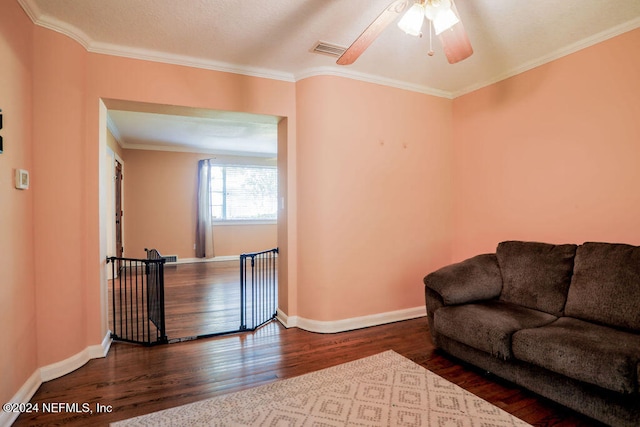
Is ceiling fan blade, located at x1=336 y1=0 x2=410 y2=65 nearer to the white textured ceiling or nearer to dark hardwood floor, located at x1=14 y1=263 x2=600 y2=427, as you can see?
the white textured ceiling

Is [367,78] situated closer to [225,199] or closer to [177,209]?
[225,199]

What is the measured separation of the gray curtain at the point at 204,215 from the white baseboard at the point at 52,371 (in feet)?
14.9

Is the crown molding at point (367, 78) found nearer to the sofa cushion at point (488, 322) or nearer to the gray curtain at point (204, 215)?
the sofa cushion at point (488, 322)

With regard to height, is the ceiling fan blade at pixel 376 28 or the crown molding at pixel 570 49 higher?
the crown molding at pixel 570 49

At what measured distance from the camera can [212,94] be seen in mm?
3129

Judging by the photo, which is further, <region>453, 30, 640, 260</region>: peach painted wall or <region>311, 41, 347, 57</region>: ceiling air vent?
<region>311, 41, 347, 57</region>: ceiling air vent

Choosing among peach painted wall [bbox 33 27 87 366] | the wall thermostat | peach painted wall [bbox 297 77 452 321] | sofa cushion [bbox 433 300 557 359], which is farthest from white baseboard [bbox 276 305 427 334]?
the wall thermostat

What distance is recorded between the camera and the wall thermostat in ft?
6.98

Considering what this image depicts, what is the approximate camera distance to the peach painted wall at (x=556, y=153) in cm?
256

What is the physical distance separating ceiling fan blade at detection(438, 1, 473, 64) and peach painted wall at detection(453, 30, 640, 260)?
1.62m

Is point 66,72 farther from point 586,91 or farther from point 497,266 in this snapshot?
point 586,91

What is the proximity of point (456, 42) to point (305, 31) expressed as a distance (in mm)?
1231

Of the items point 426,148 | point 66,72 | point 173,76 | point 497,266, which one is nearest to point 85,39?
point 66,72

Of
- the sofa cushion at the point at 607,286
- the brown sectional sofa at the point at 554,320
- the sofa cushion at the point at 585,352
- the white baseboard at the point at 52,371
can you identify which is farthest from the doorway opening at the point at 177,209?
the sofa cushion at the point at 607,286
